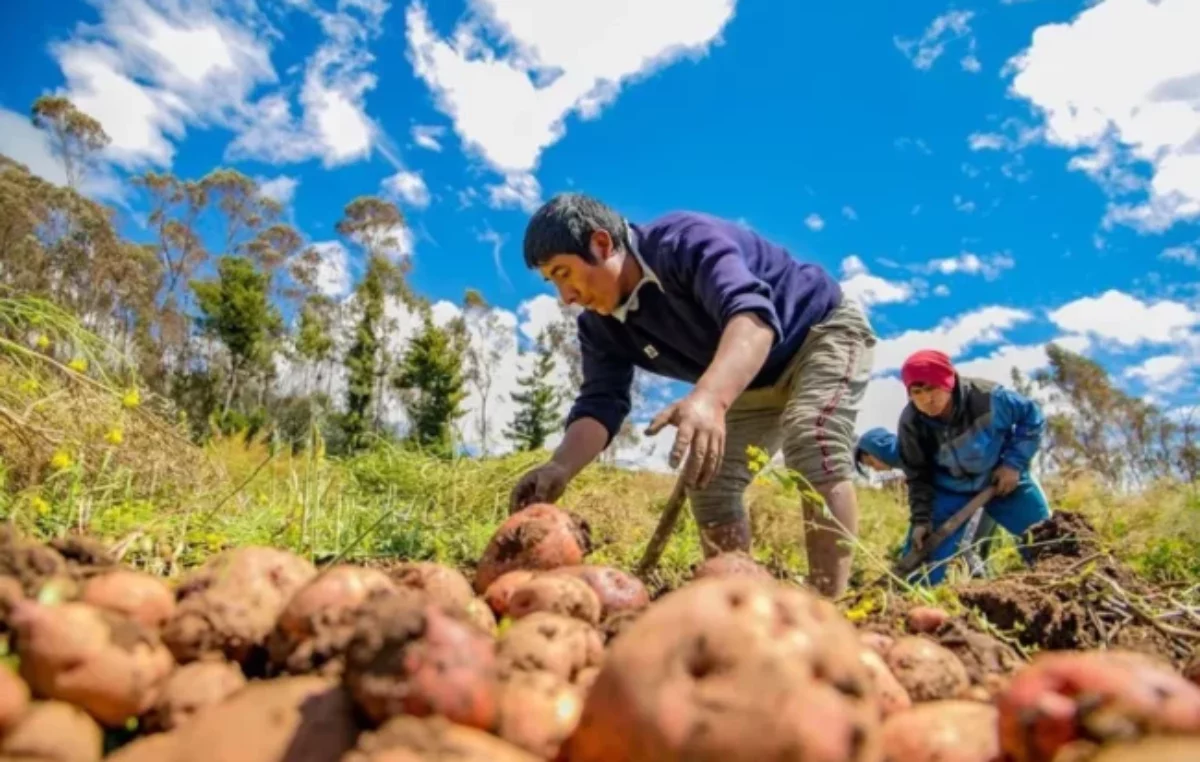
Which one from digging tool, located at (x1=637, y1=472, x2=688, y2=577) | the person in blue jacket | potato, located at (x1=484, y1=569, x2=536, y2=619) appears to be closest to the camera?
potato, located at (x1=484, y1=569, x2=536, y2=619)

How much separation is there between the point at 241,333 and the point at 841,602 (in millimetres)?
36884

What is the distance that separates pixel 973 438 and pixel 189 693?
20.1ft

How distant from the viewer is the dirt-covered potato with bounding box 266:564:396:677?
3.41 feet

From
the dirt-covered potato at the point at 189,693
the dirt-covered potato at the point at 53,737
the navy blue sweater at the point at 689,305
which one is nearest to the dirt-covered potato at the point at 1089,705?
the dirt-covered potato at the point at 189,693

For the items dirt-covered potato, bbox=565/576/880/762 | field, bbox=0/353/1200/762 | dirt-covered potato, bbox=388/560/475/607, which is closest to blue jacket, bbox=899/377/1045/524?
field, bbox=0/353/1200/762

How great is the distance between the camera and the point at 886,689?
1132 mm

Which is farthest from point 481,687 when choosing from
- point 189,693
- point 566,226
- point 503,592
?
point 566,226

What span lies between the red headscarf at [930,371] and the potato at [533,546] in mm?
4752

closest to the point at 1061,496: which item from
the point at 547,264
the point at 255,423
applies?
the point at 547,264

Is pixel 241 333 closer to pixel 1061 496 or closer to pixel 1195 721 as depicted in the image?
pixel 1061 496

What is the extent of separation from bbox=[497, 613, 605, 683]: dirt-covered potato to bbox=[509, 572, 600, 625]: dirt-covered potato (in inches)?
8.4

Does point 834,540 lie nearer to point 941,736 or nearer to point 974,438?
point 941,736

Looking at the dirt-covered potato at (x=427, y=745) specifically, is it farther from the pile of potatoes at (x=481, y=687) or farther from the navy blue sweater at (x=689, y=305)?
the navy blue sweater at (x=689, y=305)

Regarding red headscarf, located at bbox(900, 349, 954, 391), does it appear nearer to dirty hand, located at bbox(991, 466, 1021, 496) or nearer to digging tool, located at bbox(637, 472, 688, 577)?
dirty hand, located at bbox(991, 466, 1021, 496)
